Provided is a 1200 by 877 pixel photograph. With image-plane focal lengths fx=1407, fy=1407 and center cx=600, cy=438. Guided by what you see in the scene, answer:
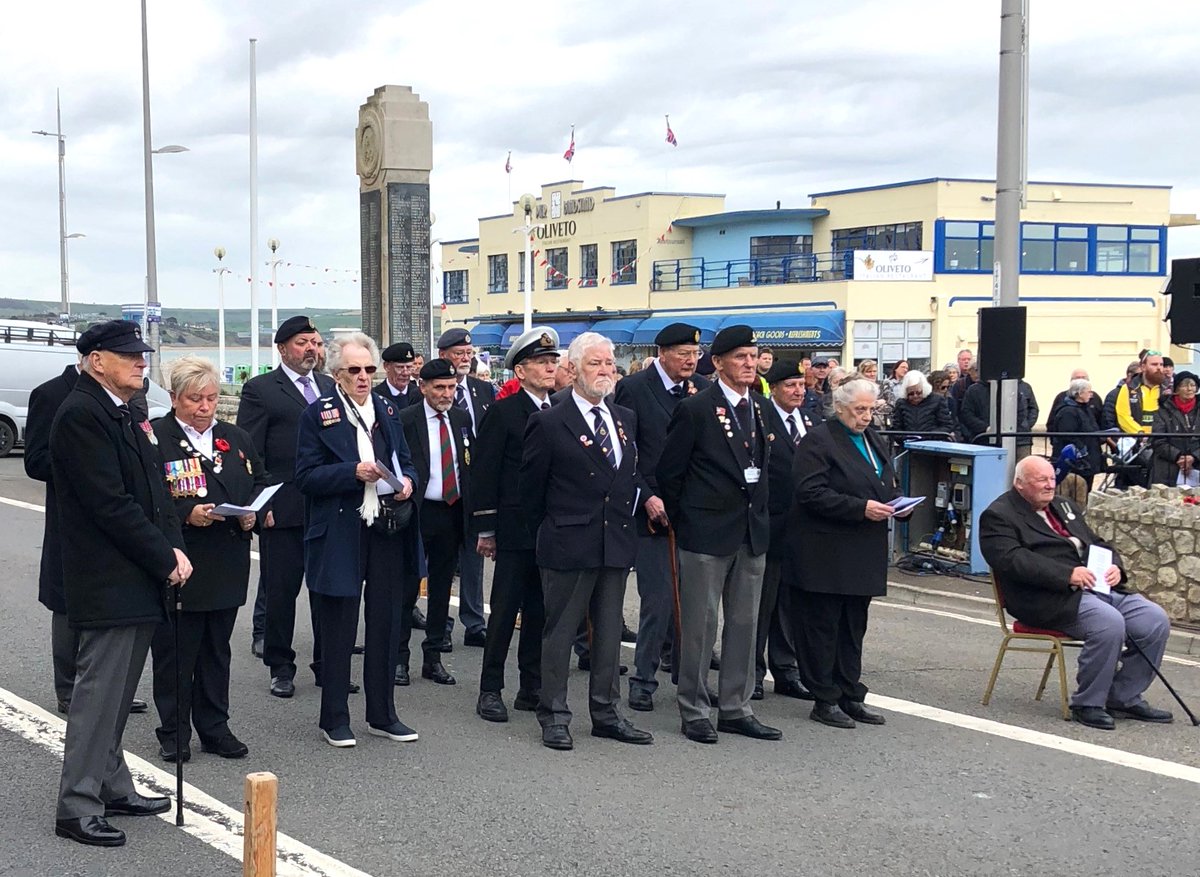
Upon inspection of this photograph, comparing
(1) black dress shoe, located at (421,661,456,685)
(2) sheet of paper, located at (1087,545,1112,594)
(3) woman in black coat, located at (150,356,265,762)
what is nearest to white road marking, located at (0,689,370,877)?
(3) woman in black coat, located at (150,356,265,762)

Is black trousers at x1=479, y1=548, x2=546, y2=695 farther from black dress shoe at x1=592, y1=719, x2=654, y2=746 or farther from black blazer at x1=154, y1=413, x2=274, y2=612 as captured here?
black blazer at x1=154, y1=413, x2=274, y2=612

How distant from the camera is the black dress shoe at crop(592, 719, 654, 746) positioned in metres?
7.09

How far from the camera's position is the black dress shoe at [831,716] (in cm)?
748

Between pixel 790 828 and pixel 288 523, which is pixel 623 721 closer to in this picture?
pixel 790 828

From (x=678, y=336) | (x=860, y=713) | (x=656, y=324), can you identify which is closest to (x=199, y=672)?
(x=678, y=336)

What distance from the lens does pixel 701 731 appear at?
715cm

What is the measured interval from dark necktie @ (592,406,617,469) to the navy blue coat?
1.02 meters

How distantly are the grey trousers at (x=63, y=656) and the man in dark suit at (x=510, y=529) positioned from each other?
2170mm

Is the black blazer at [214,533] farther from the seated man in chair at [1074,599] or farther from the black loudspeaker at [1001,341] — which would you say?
the black loudspeaker at [1001,341]

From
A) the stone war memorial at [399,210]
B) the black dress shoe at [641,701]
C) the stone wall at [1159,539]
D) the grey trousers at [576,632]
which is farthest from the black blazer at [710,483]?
the stone war memorial at [399,210]

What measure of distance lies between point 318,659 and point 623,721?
1946 mm

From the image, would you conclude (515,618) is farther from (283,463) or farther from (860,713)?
(860,713)

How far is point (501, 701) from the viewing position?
7.67 m

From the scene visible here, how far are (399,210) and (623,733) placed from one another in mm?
16585
